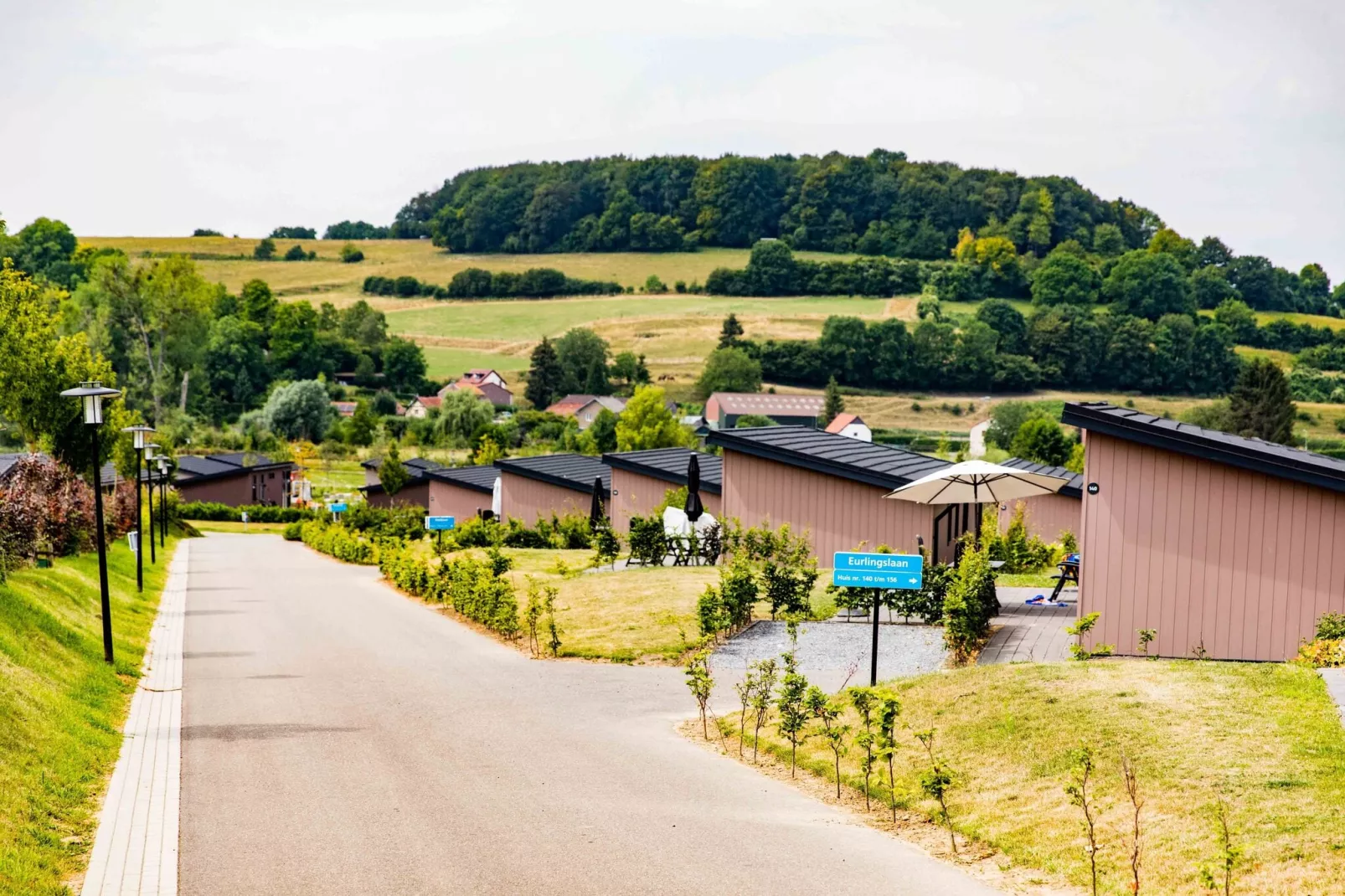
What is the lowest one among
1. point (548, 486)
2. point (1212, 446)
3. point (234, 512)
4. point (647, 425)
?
point (234, 512)

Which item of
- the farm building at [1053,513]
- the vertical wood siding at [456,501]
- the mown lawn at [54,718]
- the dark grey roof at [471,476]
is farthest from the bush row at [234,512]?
the mown lawn at [54,718]

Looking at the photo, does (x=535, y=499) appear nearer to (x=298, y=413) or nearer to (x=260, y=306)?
(x=298, y=413)

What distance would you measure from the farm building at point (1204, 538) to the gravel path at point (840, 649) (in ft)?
7.19

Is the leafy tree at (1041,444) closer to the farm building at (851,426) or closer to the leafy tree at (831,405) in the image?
the farm building at (851,426)

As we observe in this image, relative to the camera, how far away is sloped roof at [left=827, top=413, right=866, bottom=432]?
92.1m

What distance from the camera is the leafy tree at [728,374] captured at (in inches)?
4235

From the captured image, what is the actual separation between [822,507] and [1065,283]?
4359 inches

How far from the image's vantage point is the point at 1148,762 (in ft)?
29.9

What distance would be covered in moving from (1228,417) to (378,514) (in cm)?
5929

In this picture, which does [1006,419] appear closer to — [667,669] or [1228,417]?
[1228,417]

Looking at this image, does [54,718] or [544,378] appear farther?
[544,378]

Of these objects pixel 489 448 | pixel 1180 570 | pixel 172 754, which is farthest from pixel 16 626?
pixel 489 448

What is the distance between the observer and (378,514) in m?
50.1

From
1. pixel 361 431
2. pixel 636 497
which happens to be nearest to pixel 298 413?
pixel 361 431
